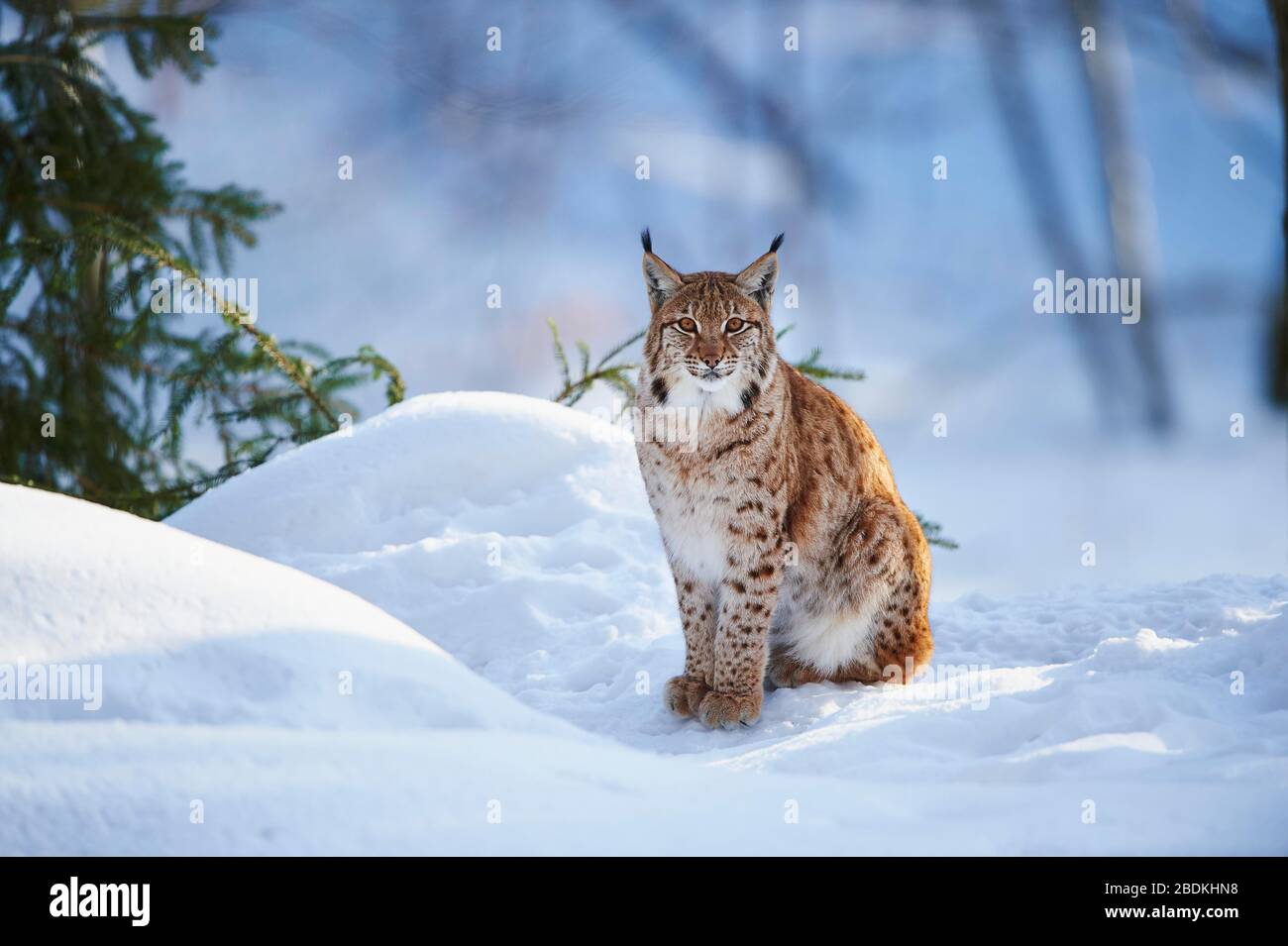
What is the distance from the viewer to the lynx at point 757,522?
158 inches

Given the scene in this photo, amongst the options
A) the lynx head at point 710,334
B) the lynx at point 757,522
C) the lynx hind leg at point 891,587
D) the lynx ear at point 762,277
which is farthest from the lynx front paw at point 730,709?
the lynx ear at point 762,277

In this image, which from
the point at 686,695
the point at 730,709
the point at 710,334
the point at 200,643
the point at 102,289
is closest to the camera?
the point at 200,643

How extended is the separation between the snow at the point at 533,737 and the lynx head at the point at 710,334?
3.97ft

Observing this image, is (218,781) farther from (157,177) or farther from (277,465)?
(157,177)

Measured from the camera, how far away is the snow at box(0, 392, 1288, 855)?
240cm

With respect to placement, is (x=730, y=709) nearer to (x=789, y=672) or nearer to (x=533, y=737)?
(x=789, y=672)

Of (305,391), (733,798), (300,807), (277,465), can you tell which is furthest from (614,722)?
(305,391)

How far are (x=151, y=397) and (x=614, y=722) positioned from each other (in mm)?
5218

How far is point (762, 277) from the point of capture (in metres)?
4.13

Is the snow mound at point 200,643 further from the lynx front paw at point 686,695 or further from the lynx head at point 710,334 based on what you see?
the lynx head at point 710,334

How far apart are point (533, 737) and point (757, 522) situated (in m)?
1.36

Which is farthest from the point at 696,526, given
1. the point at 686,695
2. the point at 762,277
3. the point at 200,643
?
the point at 200,643

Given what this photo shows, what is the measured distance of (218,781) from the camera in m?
2.42
